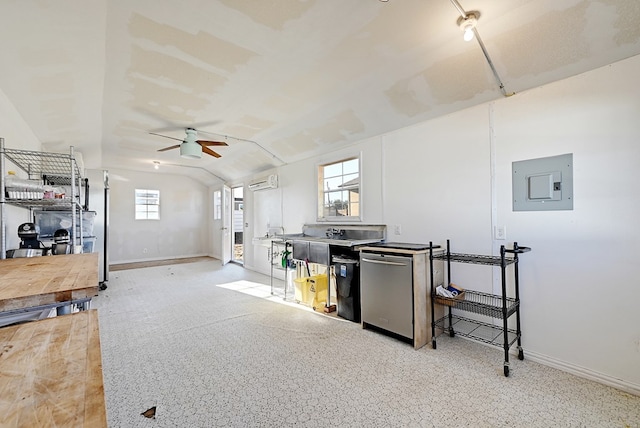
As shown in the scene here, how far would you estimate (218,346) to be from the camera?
2.68 m

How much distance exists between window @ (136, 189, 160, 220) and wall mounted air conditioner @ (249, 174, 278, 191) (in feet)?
12.7

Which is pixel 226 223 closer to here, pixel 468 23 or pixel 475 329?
pixel 475 329

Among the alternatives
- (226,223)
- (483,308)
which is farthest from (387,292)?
(226,223)

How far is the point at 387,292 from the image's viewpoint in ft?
9.35

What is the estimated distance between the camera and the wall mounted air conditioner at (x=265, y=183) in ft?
18.1

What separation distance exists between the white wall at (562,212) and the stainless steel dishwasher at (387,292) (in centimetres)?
65

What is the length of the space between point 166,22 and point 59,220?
386 centimetres

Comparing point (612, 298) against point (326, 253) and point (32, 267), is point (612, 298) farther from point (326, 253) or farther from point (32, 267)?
point (32, 267)

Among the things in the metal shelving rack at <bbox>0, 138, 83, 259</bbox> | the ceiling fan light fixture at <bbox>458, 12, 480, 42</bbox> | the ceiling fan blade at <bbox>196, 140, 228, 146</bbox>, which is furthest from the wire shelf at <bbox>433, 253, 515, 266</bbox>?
the metal shelving rack at <bbox>0, 138, 83, 259</bbox>

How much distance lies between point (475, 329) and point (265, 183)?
442 cm

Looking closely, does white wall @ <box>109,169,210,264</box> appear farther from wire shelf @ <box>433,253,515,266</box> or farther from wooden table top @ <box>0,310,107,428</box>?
wooden table top @ <box>0,310,107,428</box>

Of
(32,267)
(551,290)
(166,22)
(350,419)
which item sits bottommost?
(350,419)

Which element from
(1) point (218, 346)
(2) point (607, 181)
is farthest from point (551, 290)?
(1) point (218, 346)

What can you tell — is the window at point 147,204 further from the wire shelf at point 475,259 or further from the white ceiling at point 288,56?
the wire shelf at point 475,259
